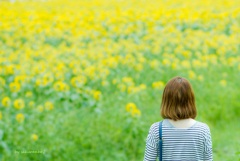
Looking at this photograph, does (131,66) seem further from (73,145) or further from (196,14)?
(196,14)

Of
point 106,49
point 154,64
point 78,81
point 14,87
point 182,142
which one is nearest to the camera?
point 182,142

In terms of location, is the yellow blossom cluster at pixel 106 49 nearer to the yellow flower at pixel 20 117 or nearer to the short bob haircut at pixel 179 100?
the yellow flower at pixel 20 117

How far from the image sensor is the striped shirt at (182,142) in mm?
3074

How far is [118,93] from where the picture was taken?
6.59 metres

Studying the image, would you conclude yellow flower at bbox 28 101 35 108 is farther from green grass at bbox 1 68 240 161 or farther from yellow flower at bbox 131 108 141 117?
yellow flower at bbox 131 108 141 117

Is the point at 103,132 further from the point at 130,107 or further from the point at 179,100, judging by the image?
the point at 179,100

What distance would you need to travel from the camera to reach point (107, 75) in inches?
281

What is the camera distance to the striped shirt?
3.07m

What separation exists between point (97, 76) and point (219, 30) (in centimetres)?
333

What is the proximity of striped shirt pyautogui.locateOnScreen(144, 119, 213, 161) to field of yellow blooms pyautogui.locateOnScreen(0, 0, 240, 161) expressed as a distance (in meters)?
1.87

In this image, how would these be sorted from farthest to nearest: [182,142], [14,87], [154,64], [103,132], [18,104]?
[154,64], [14,87], [18,104], [103,132], [182,142]

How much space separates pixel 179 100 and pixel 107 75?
4.09 metres

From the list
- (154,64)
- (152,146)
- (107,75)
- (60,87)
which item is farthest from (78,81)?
(152,146)

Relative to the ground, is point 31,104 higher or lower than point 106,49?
lower
